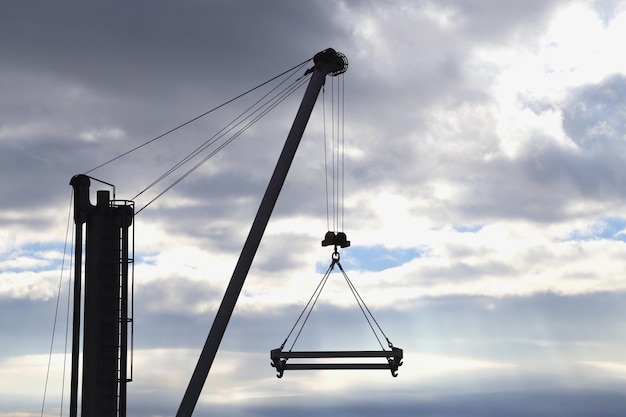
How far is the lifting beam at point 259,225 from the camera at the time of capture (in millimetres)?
40500

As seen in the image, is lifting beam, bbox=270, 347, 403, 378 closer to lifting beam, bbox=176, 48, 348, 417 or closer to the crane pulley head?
lifting beam, bbox=176, 48, 348, 417

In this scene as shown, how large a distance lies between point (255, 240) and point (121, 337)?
841cm

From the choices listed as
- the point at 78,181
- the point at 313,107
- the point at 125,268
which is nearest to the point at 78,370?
the point at 125,268

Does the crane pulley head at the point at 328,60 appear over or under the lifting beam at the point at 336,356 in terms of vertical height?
over

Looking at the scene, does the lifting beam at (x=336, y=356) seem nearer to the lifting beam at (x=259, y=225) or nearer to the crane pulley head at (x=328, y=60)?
the lifting beam at (x=259, y=225)

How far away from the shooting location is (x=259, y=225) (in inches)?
1655

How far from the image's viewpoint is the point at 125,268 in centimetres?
4409

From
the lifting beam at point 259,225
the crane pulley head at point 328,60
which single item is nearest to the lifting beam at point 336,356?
the lifting beam at point 259,225

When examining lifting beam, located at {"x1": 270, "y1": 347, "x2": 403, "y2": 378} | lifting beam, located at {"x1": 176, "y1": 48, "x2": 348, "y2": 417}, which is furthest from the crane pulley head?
lifting beam, located at {"x1": 270, "y1": 347, "x2": 403, "y2": 378}

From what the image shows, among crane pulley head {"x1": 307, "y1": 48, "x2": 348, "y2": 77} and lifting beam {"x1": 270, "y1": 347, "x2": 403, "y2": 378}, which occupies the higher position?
crane pulley head {"x1": 307, "y1": 48, "x2": 348, "y2": 77}

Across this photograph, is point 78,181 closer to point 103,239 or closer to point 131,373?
point 103,239

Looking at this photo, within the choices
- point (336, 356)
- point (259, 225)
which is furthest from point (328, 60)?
point (336, 356)

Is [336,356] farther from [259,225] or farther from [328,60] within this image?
[328,60]

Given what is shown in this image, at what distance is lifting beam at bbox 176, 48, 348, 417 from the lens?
133ft
